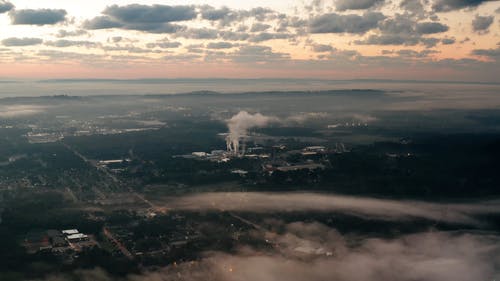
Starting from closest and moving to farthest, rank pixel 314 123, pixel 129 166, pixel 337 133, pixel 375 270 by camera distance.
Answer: pixel 375 270 < pixel 129 166 < pixel 337 133 < pixel 314 123

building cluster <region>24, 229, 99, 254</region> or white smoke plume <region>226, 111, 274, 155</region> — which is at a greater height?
building cluster <region>24, 229, 99, 254</region>

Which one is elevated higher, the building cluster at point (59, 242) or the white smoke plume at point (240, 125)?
the building cluster at point (59, 242)

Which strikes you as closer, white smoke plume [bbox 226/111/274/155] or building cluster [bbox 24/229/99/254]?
building cluster [bbox 24/229/99/254]

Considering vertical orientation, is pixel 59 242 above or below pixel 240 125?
above

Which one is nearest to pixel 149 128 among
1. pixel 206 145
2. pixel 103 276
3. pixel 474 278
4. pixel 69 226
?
pixel 206 145

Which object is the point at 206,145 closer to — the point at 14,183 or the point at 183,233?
the point at 14,183

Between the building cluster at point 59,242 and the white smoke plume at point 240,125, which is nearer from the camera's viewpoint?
the building cluster at point 59,242

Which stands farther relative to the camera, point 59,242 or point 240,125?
point 240,125

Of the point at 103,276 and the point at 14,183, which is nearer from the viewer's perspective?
the point at 103,276
